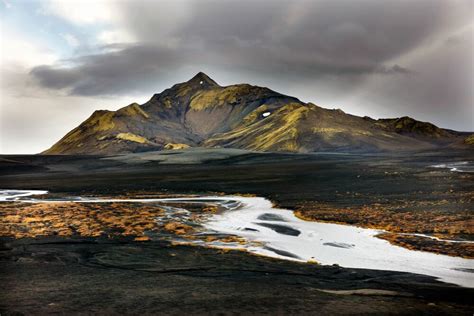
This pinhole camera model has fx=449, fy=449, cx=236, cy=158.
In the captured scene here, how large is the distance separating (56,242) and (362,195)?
29.7 m

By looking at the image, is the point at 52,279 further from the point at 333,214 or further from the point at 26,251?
the point at 333,214

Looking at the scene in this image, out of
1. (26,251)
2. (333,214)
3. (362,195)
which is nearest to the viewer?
(26,251)

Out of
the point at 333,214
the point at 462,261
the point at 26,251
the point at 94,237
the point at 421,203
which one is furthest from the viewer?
the point at 421,203

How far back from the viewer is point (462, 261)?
17688mm

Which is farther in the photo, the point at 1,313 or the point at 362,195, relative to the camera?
the point at 362,195

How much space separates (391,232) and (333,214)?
7.69m

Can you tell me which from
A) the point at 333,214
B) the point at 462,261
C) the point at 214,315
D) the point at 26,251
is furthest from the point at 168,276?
the point at 333,214

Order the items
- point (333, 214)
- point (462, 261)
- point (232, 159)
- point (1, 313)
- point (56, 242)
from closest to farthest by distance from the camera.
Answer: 1. point (1, 313)
2. point (462, 261)
3. point (56, 242)
4. point (333, 214)
5. point (232, 159)

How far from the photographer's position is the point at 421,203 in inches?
1382

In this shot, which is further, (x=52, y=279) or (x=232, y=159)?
(x=232, y=159)

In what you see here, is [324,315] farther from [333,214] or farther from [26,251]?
[333,214]

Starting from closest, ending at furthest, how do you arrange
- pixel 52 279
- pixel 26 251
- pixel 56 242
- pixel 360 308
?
pixel 360 308
pixel 52 279
pixel 26 251
pixel 56 242

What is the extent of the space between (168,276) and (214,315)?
16.0 feet

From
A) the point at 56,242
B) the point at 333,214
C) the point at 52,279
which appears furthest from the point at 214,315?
the point at 333,214
